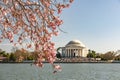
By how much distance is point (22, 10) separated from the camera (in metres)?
6.78

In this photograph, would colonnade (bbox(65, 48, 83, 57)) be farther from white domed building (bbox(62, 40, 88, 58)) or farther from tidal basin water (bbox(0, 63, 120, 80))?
tidal basin water (bbox(0, 63, 120, 80))

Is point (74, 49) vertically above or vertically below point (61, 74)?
above

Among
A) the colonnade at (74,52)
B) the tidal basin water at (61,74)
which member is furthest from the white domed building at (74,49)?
the tidal basin water at (61,74)

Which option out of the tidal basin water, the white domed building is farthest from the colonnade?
the tidal basin water

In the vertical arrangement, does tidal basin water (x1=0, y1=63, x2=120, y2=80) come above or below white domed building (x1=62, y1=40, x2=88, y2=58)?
below

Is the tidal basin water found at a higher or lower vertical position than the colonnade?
lower

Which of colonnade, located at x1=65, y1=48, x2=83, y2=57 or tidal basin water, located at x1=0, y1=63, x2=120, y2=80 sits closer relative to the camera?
tidal basin water, located at x1=0, y1=63, x2=120, y2=80

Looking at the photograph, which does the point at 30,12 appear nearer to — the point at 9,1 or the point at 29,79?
the point at 9,1

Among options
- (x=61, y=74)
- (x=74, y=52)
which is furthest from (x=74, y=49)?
(x=61, y=74)

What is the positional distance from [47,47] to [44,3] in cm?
95

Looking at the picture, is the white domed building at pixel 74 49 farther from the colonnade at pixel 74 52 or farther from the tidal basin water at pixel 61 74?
the tidal basin water at pixel 61 74

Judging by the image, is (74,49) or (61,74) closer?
(61,74)

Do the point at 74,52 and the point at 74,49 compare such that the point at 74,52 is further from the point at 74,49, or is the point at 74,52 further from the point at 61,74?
the point at 61,74

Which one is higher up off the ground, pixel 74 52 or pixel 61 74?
pixel 74 52
